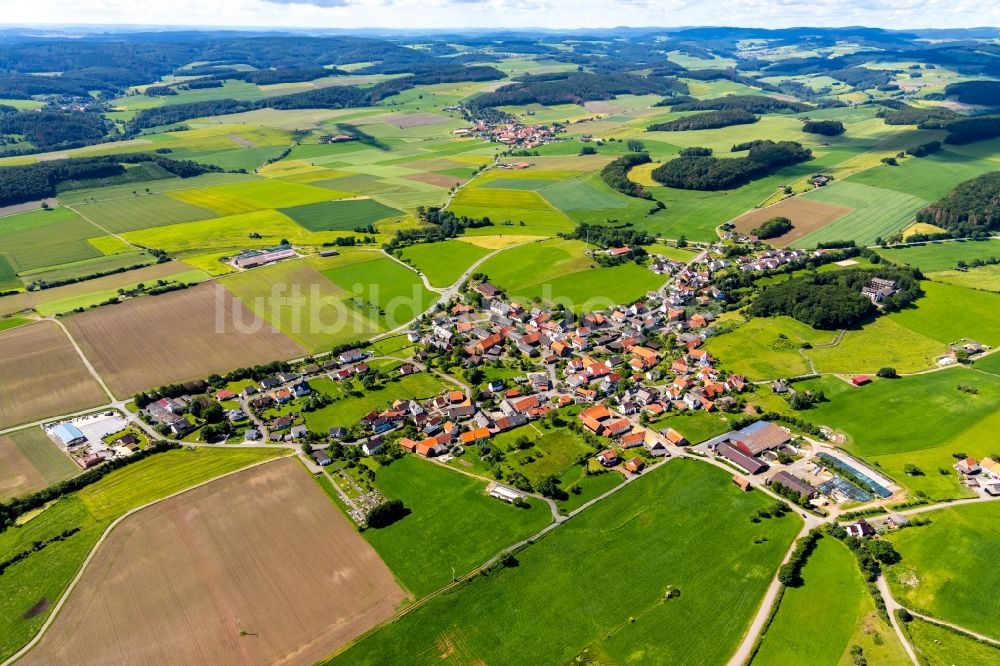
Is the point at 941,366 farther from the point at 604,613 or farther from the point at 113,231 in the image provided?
the point at 113,231

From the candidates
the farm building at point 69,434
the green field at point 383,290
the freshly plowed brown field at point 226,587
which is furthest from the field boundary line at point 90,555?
the green field at point 383,290

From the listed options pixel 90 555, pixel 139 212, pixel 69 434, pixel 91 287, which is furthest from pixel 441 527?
pixel 139 212

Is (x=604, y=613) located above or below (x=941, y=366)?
below

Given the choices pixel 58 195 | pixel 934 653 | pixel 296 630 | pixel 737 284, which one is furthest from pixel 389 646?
pixel 58 195

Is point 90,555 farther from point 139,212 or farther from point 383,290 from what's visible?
point 139,212

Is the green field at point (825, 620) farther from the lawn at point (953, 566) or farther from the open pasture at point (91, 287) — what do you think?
the open pasture at point (91, 287)

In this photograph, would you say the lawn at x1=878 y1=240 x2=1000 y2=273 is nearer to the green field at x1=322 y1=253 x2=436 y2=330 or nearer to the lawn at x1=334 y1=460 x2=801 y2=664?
the lawn at x1=334 y1=460 x2=801 y2=664
